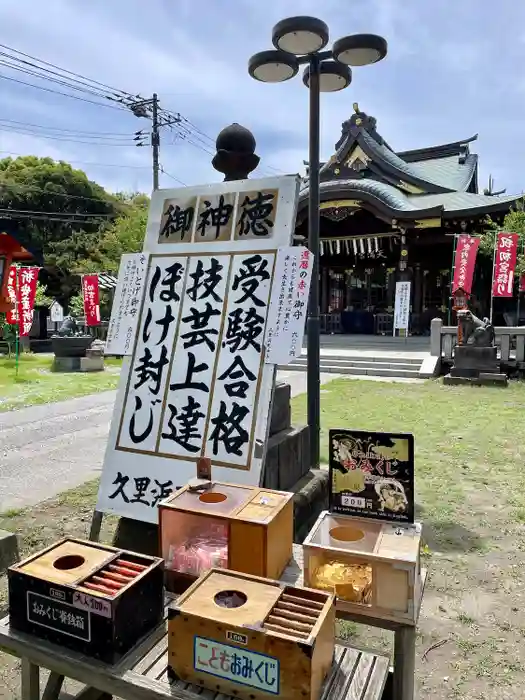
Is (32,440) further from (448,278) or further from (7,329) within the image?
(448,278)

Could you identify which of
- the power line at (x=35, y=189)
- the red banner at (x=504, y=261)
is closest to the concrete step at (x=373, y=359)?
the red banner at (x=504, y=261)

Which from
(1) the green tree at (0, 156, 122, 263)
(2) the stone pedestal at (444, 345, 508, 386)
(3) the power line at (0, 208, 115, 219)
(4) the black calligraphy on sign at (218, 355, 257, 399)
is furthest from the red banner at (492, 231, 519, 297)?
(3) the power line at (0, 208, 115, 219)

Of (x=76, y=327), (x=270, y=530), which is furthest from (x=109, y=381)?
(x=270, y=530)

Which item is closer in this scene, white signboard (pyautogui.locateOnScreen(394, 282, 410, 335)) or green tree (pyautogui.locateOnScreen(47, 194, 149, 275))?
white signboard (pyautogui.locateOnScreen(394, 282, 410, 335))

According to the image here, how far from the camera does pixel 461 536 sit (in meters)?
4.05

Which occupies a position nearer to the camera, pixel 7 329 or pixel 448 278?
pixel 7 329

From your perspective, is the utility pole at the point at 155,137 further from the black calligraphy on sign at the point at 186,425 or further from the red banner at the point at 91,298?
the black calligraphy on sign at the point at 186,425

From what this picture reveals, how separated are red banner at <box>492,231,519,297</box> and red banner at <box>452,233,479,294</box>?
3.23ft

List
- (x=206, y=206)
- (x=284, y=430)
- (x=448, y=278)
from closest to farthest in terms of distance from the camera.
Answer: (x=206, y=206) < (x=284, y=430) < (x=448, y=278)

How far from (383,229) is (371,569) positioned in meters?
19.0

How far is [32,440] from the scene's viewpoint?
279 inches

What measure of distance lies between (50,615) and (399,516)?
1435mm

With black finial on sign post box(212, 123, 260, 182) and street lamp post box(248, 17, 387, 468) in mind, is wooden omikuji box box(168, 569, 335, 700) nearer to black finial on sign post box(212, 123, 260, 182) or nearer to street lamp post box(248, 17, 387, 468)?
black finial on sign post box(212, 123, 260, 182)

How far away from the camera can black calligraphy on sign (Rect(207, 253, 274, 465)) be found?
2992 millimetres
